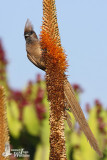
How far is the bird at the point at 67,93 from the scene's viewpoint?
3.07m

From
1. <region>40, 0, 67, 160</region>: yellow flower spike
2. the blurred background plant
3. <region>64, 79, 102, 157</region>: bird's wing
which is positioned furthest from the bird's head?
the blurred background plant

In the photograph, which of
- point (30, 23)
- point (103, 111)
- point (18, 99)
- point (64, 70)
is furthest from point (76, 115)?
point (18, 99)

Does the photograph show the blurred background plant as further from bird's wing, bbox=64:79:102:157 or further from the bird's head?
bird's wing, bbox=64:79:102:157

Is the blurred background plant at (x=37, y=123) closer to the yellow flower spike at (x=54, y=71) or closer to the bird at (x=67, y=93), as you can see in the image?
the bird at (x=67, y=93)

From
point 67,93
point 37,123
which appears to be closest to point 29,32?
point 67,93

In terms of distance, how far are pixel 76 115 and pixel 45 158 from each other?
263 inches

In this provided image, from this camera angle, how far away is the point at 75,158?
9.28 m

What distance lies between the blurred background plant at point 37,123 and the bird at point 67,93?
4863mm

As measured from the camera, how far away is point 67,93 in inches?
130

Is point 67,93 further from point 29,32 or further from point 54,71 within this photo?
point 29,32

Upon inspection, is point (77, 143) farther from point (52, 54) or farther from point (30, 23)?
point (52, 54)

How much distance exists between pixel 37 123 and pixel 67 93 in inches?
303

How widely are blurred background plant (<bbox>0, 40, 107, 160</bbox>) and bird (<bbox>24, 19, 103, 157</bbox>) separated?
16.0 feet

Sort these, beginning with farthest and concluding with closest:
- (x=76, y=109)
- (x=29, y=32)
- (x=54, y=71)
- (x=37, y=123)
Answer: (x=37, y=123) < (x=29, y=32) < (x=76, y=109) < (x=54, y=71)
